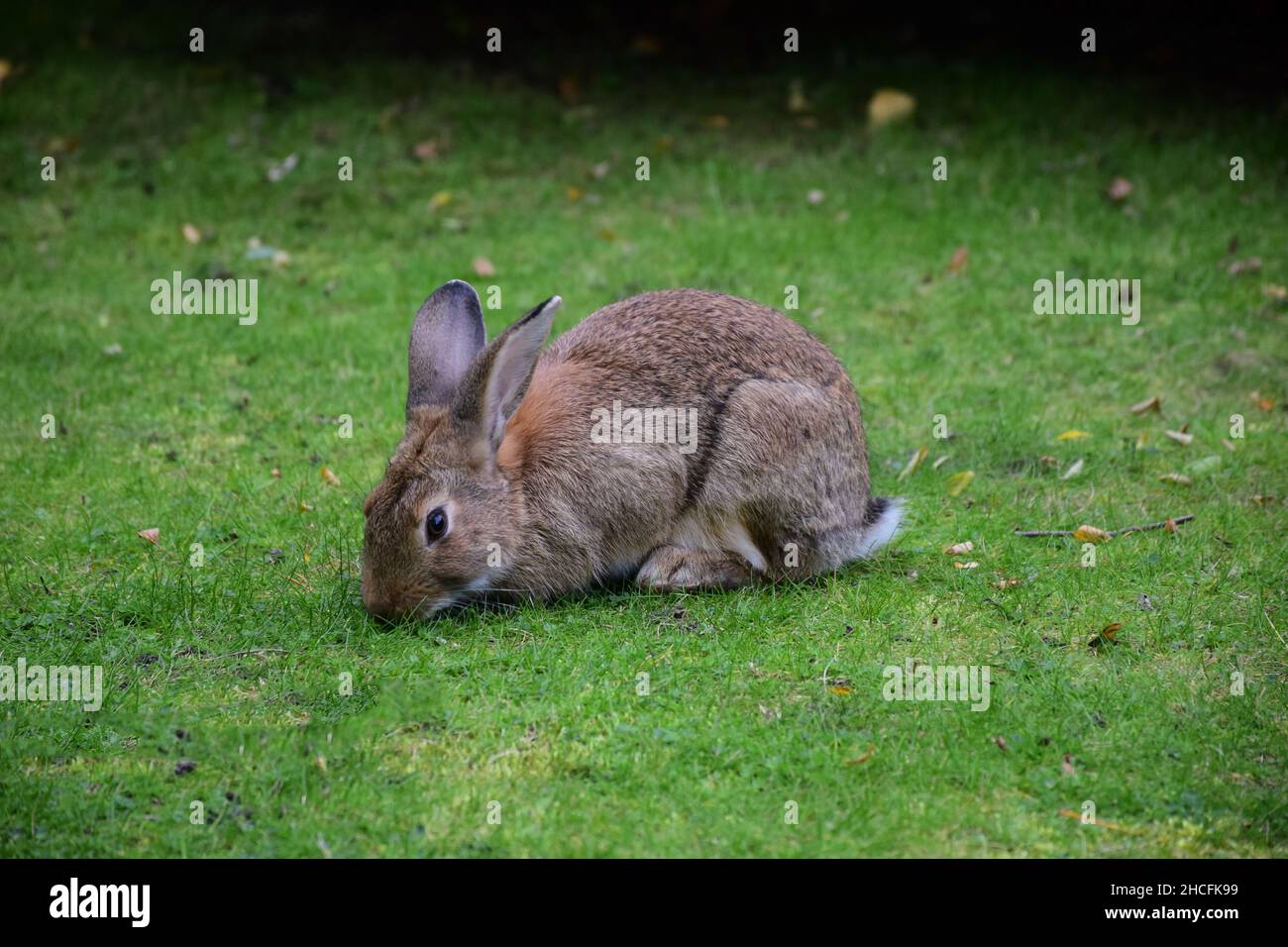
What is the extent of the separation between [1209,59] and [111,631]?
1253cm

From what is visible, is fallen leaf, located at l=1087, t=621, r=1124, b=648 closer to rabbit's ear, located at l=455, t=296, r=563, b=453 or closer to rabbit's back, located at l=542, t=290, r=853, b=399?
rabbit's back, located at l=542, t=290, r=853, b=399

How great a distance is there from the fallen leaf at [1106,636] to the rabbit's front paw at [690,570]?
1.68m

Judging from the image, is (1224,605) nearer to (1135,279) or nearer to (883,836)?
(883,836)

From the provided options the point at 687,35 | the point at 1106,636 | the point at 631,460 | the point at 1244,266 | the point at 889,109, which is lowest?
the point at 1106,636

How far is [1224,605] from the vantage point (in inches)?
→ 263

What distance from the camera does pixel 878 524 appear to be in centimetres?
721

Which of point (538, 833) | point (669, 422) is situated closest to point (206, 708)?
point (538, 833)

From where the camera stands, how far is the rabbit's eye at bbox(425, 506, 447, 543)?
6.35 m

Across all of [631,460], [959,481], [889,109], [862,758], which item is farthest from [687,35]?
[862,758]

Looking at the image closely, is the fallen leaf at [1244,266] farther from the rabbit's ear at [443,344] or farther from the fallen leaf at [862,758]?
the fallen leaf at [862,758]

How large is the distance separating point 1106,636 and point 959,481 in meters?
2.02

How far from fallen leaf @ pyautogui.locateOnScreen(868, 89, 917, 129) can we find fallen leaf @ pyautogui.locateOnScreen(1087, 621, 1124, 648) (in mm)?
8256

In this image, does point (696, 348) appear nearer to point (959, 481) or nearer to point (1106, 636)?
point (959, 481)

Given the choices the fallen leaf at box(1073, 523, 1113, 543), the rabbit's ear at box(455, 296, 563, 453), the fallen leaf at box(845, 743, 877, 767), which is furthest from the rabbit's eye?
the fallen leaf at box(1073, 523, 1113, 543)
